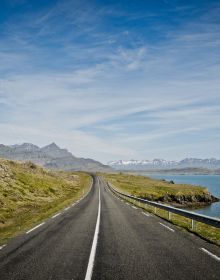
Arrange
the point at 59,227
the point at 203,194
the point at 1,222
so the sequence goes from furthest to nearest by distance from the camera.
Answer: the point at 203,194, the point at 1,222, the point at 59,227

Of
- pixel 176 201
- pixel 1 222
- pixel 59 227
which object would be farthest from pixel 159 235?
pixel 176 201

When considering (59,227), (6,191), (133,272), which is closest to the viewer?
(133,272)

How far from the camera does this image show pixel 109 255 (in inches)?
459

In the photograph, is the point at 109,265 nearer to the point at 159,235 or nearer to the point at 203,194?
the point at 159,235

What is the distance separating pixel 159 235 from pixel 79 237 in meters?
3.77

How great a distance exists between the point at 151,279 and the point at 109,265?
1.84 m

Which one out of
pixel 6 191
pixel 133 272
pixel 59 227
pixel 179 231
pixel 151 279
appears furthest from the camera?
pixel 6 191

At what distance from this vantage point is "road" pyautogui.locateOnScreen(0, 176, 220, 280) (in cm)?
929

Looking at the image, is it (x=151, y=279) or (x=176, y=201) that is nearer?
(x=151, y=279)

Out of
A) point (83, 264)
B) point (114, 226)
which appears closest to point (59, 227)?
point (114, 226)

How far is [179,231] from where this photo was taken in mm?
17766

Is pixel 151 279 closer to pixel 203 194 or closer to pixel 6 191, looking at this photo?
pixel 6 191

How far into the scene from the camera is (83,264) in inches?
406

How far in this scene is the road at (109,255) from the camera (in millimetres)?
9289
